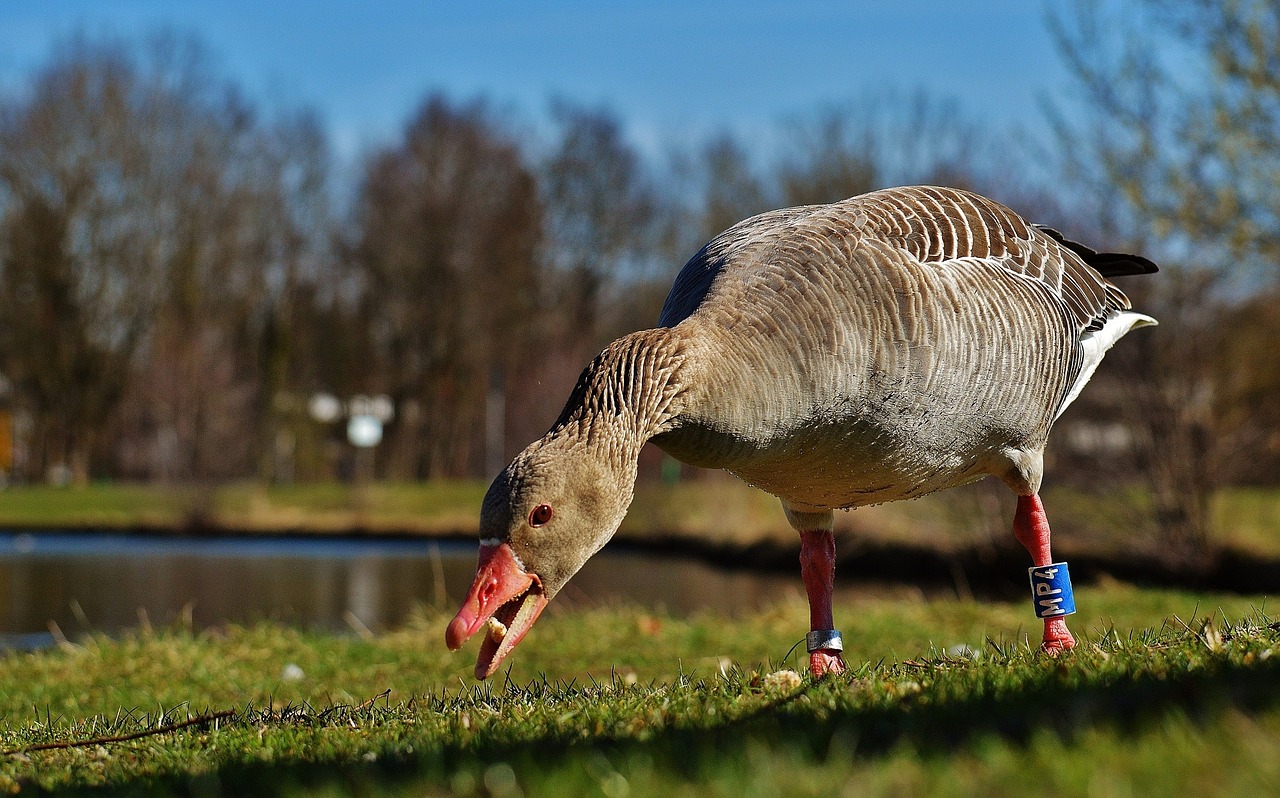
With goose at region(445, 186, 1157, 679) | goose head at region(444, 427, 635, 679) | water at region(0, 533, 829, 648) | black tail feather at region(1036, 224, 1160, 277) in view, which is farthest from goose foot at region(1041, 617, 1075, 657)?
water at region(0, 533, 829, 648)

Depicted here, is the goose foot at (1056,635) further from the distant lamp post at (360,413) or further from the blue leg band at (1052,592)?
the distant lamp post at (360,413)

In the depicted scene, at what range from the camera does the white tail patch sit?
6.66m

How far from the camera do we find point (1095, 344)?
22.2ft

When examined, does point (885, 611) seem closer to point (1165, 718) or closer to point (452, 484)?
point (1165, 718)

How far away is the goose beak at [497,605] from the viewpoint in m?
4.31

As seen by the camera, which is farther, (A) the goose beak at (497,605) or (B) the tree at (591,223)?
(B) the tree at (591,223)

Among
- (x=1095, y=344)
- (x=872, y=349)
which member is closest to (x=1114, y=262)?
(x=1095, y=344)

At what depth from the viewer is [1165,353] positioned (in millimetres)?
17484

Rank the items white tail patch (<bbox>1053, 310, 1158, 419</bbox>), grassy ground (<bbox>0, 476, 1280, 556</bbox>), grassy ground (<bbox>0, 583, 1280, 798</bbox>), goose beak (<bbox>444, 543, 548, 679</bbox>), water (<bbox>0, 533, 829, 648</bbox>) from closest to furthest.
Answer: grassy ground (<bbox>0, 583, 1280, 798</bbox>) → goose beak (<bbox>444, 543, 548, 679</bbox>) → white tail patch (<bbox>1053, 310, 1158, 419</bbox>) → water (<bbox>0, 533, 829, 648</bbox>) → grassy ground (<bbox>0, 476, 1280, 556</bbox>)

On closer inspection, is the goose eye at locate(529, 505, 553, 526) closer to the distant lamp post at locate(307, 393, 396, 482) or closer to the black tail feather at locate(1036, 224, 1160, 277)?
the black tail feather at locate(1036, 224, 1160, 277)

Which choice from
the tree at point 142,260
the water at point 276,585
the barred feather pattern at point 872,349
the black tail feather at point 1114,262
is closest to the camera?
the barred feather pattern at point 872,349

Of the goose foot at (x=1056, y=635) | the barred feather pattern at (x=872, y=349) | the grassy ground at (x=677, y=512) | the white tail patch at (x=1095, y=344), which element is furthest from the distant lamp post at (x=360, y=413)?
the goose foot at (x=1056, y=635)

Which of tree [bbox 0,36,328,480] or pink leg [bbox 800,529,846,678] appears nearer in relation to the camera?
pink leg [bbox 800,529,846,678]

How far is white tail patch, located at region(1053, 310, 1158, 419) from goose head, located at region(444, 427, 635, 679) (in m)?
2.95
